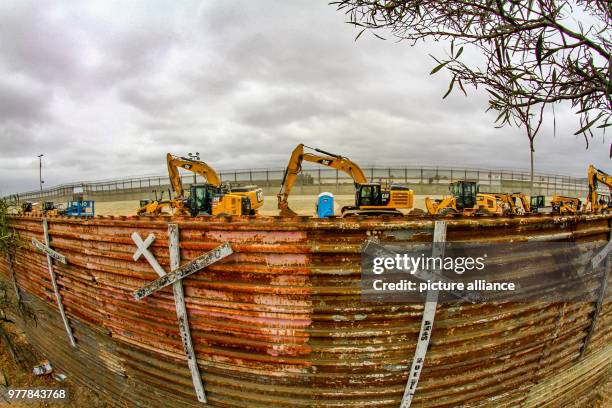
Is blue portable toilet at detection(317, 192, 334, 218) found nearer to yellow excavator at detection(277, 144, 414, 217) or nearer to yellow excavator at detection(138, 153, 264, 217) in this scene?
yellow excavator at detection(277, 144, 414, 217)

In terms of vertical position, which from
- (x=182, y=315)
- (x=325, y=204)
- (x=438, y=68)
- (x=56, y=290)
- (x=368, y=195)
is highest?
(x=438, y=68)

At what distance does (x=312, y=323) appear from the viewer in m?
3.94

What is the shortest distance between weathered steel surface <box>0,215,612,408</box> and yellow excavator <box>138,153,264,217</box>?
7666 millimetres

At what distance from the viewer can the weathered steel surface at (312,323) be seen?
3846mm

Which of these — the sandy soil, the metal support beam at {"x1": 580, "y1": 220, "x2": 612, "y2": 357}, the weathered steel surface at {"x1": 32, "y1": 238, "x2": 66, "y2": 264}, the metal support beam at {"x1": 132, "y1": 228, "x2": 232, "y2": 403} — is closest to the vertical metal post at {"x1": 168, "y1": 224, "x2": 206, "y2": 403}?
the metal support beam at {"x1": 132, "y1": 228, "x2": 232, "y2": 403}

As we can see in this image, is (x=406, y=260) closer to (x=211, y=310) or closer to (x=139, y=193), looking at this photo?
(x=211, y=310)

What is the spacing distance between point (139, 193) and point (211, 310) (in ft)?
144

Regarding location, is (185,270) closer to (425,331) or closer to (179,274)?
(179,274)

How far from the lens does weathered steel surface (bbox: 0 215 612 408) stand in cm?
385

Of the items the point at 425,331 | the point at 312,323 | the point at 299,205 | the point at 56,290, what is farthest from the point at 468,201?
the point at 56,290

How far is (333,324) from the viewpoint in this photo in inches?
154

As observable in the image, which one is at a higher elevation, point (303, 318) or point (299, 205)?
point (299, 205)

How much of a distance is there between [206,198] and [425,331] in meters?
13.0

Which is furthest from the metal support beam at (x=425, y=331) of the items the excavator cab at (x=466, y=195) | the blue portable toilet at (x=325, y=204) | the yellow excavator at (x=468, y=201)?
the excavator cab at (x=466, y=195)
